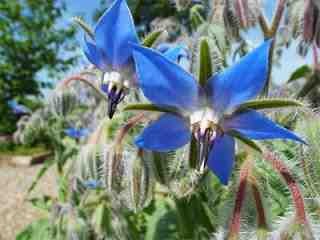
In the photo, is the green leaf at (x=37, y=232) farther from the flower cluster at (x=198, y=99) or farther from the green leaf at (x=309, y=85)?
the flower cluster at (x=198, y=99)

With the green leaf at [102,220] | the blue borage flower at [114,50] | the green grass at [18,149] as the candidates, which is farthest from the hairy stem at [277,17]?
the green grass at [18,149]

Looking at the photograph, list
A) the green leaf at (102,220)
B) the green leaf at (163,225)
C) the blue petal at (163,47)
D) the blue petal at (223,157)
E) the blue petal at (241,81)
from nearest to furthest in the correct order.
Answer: the blue petal at (241,81), the blue petal at (223,157), the blue petal at (163,47), the green leaf at (163,225), the green leaf at (102,220)

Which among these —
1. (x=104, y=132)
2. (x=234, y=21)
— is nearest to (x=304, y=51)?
(x=234, y=21)

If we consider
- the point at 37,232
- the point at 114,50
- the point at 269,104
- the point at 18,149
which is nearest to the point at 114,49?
the point at 114,50

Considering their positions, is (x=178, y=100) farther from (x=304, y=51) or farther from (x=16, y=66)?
(x=16, y=66)

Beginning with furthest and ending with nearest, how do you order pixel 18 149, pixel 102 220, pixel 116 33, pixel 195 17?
pixel 18 149 → pixel 102 220 → pixel 195 17 → pixel 116 33

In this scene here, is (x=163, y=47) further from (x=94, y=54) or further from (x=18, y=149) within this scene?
(x=18, y=149)

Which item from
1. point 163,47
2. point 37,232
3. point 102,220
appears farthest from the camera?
point 37,232
